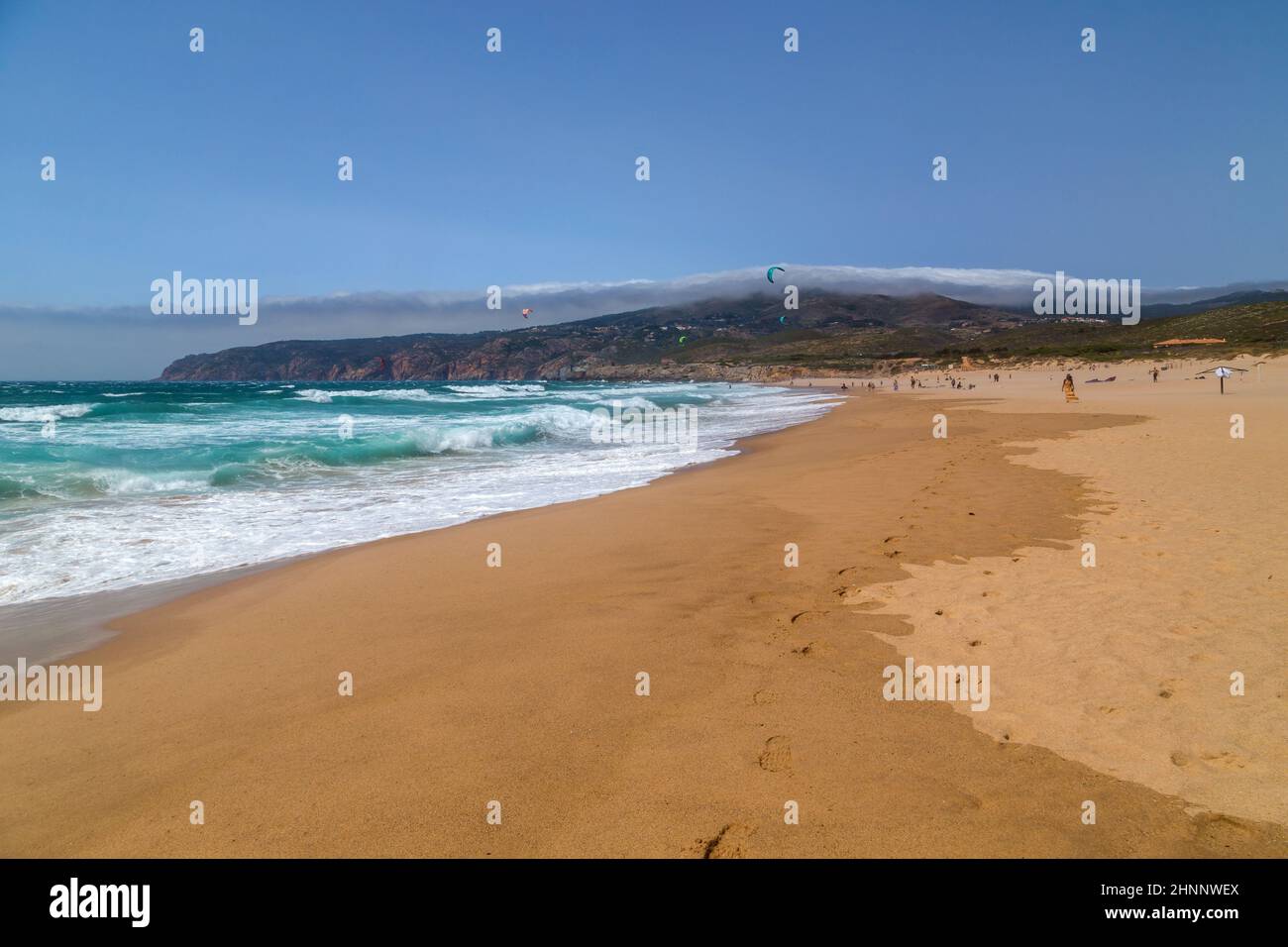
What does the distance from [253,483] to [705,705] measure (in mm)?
12463

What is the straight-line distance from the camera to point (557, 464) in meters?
16.2

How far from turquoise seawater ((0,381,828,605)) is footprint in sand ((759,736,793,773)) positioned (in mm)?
6371

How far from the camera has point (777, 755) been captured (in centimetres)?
312

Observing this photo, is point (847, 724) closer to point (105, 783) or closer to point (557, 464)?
point (105, 783)

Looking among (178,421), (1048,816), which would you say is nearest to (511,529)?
(1048,816)

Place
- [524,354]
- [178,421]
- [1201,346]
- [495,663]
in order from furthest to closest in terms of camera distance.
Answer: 1. [524,354]
2. [1201,346]
3. [178,421]
4. [495,663]

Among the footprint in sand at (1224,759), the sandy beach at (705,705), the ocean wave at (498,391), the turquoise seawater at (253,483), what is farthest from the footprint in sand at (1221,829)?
the ocean wave at (498,391)

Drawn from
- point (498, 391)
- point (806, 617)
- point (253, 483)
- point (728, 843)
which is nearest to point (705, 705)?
point (728, 843)

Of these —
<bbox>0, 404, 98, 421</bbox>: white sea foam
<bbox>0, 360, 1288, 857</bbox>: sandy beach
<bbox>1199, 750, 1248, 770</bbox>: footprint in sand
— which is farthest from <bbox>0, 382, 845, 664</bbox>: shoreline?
<bbox>0, 404, 98, 421</bbox>: white sea foam

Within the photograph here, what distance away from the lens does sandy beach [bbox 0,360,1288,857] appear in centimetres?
268

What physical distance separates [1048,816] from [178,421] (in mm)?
32941

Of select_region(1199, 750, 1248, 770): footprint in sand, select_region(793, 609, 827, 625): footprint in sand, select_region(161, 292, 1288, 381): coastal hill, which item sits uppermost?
select_region(161, 292, 1288, 381): coastal hill

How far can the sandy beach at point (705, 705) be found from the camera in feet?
8.78

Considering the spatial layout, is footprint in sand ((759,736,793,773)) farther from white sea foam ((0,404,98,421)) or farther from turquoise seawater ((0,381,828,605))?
white sea foam ((0,404,98,421))
